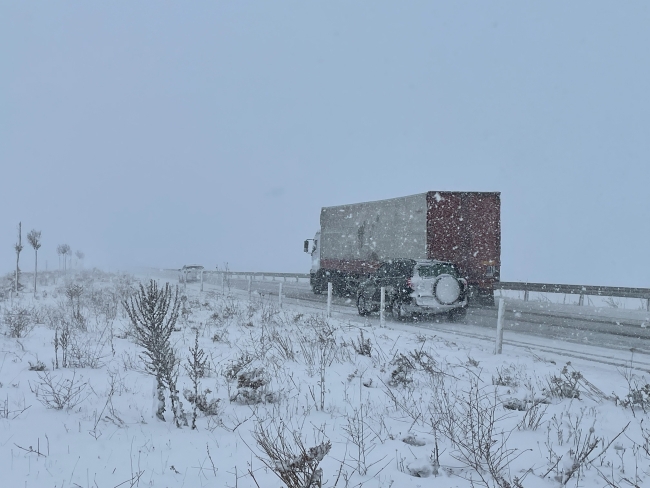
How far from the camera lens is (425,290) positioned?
47.3 ft

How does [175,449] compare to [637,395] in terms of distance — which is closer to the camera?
[175,449]

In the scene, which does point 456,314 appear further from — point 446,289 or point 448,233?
point 448,233

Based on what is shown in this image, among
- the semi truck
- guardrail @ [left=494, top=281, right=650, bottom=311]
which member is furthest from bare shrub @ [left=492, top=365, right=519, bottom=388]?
guardrail @ [left=494, top=281, right=650, bottom=311]

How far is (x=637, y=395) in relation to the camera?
5875 millimetres

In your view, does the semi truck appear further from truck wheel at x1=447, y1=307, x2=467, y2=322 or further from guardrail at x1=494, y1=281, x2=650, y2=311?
truck wheel at x1=447, y1=307, x2=467, y2=322

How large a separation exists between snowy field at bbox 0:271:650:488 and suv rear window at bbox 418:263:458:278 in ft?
18.1

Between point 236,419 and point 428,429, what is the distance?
1.98 meters

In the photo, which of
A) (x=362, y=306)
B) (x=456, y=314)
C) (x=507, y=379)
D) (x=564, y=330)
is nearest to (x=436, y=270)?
(x=456, y=314)

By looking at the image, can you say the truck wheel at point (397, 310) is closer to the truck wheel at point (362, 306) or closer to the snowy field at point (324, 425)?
the truck wheel at point (362, 306)

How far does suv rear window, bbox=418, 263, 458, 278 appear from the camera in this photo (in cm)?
1459

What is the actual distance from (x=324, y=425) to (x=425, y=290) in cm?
1036

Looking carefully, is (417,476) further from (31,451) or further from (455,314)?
(455,314)

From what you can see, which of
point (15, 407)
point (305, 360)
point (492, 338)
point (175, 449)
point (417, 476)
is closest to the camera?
point (417, 476)

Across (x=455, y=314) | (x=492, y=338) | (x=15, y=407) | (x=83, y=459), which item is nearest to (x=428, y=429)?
(x=83, y=459)
